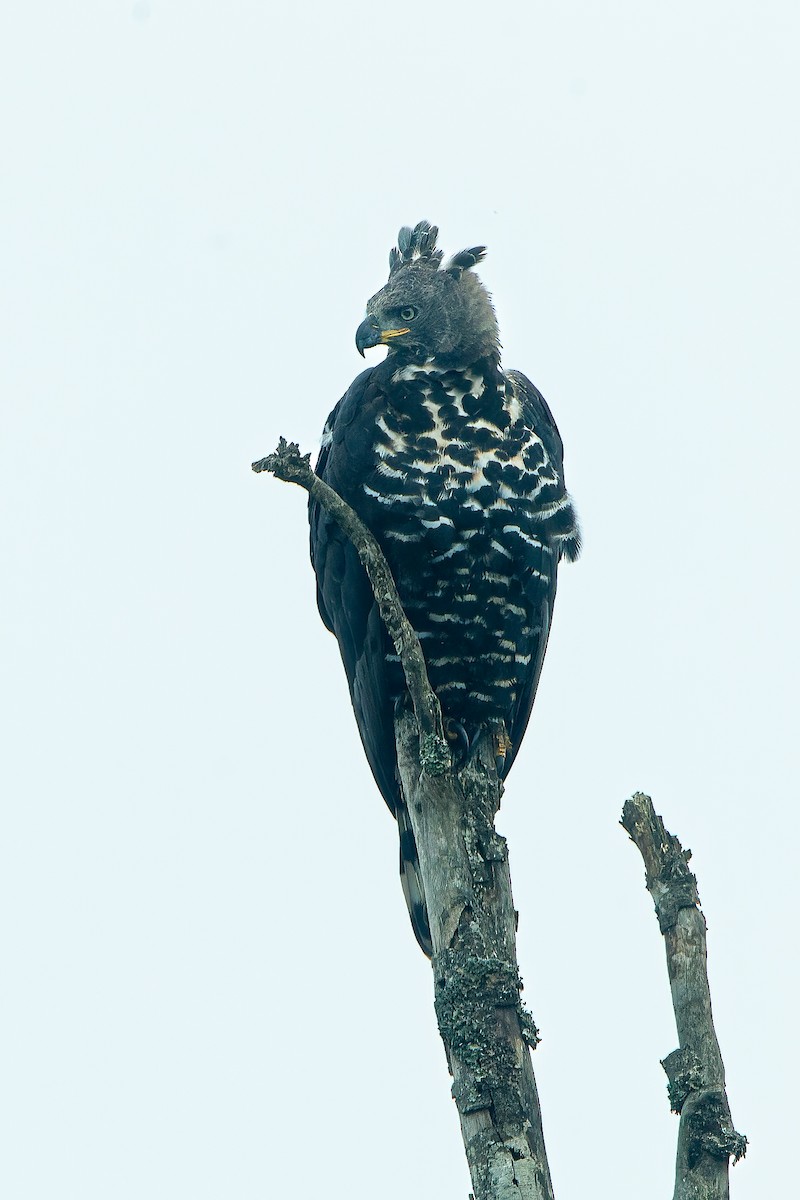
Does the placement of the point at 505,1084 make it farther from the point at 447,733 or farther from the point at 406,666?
the point at 447,733

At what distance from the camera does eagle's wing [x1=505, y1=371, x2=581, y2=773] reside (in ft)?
21.5

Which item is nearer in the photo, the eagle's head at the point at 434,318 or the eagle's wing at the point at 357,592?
the eagle's wing at the point at 357,592

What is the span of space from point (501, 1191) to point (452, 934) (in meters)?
0.91

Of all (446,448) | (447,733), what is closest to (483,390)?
(446,448)

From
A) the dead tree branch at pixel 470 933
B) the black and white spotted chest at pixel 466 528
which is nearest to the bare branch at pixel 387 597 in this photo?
the dead tree branch at pixel 470 933

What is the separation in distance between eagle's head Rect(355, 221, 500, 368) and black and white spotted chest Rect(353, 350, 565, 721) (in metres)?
0.30

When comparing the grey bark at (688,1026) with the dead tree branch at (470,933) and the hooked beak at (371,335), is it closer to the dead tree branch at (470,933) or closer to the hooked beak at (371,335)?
the dead tree branch at (470,933)

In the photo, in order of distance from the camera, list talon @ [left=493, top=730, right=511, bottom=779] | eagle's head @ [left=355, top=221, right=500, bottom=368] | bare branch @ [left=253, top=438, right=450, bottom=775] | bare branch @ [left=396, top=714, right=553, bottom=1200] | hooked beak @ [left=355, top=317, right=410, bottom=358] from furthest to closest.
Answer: hooked beak @ [left=355, top=317, right=410, bottom=358] < eagle's head @ [left=355, top=221, right=500, bottom=368] < talon @ [left=493, top=730, right=511, bottom=779] < bare branch @ [left=253, top=438, right=450, bottom=775] < bare branch @ [left=396, top=714, right=553, bottom=1200]

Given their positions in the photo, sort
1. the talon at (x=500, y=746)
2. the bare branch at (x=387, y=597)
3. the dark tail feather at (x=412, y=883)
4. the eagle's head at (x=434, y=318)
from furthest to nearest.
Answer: the eagle's head at (x=434, y=318) < the talon at (x=500, y=746) < the dark tail feather at (x=412, y=883) < the bare branch at (x=387, y=597)

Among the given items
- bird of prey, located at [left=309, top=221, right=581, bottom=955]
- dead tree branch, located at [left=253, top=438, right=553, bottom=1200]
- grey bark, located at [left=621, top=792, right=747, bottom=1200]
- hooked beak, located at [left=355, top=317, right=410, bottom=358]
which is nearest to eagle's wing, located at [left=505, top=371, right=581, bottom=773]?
bird of prey, located at [left=309, top=221, right=581, bottom=955]

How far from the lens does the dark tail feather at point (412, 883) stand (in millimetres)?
6535

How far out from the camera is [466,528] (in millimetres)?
6348

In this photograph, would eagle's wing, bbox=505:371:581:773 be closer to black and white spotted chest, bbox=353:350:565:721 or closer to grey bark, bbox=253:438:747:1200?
black and white spotted chest, bbox=353:350:565:721

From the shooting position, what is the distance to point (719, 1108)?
163 inches
